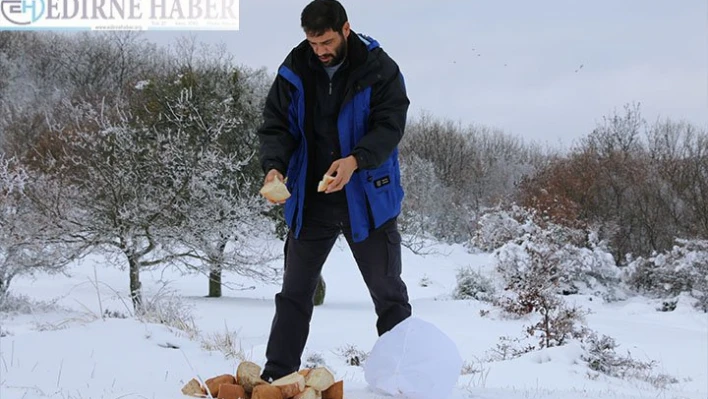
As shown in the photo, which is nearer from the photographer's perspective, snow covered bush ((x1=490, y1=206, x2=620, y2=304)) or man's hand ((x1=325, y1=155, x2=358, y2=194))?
man's hand ((x1=325, y1=155, x2=358, y2=194))

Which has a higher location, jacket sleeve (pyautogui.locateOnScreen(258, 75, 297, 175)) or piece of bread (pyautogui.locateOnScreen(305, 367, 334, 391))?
jacket sleeve (pyautogui.locateOnScreen(258, 75, 297, 175))

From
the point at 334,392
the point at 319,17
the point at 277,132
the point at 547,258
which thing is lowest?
the point at 547,258

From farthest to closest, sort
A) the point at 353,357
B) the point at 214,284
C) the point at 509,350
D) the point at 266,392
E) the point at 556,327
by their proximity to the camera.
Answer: the point at 214,284
the point at 556,327
the point at 509,350
the point at 353,357
the point at 266,392

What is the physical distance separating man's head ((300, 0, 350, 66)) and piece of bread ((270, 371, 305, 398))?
1.20 meters

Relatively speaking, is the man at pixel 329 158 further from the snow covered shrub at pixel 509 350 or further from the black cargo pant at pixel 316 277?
the snow covered shrub at pixel 509 350

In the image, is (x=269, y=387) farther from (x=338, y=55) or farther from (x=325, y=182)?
(x=338, y=55)

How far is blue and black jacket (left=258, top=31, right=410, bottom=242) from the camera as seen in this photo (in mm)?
2588

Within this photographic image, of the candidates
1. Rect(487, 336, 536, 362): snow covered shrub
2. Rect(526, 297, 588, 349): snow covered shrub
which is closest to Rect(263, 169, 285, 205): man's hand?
Rect(487, 336, 536, 362): snow covered shrub

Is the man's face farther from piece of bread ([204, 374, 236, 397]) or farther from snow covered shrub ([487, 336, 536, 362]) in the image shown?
snow covered shrub ([487, 336, 536, 362])

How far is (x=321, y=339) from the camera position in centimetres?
1034

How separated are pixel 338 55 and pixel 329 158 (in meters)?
0.40

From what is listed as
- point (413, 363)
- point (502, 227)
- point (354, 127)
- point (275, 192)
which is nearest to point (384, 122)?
point (354, 127)

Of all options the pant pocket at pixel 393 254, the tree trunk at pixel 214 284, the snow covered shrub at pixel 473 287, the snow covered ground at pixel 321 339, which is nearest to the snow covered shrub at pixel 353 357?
the snow covered ground at pixel 321 339

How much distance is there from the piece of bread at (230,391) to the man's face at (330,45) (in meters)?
1.26
